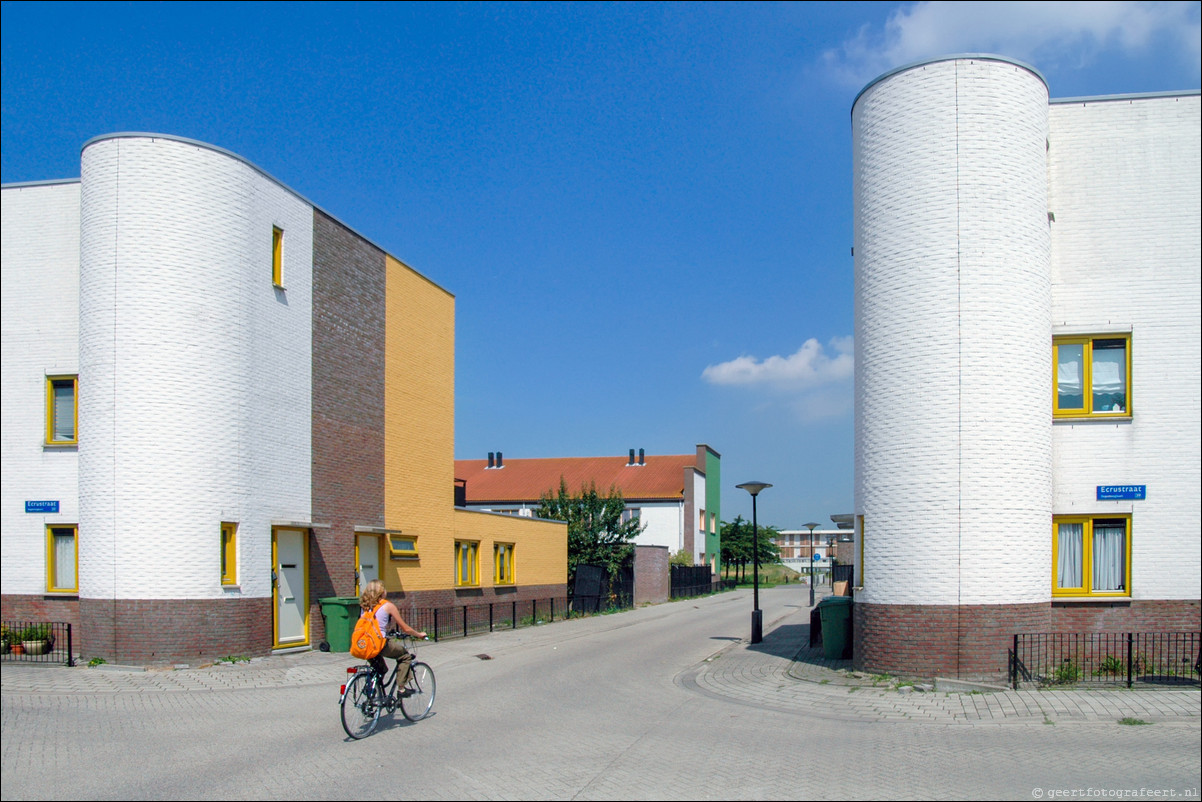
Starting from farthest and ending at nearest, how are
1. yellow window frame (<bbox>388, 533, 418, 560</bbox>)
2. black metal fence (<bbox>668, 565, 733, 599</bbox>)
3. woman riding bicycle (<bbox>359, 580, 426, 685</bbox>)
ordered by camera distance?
black metal fence (<bbox>668, 565, 733, 599</bbox>), yellow window frame (<bbox>388, 533, 418, 560</bbox>), woman riding bicycle (<bbox>359, 580, 426, 685</bbox>)

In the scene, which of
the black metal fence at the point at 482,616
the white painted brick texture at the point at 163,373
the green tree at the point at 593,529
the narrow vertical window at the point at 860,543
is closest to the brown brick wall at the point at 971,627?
the narrow vertical window at the point at 860,543

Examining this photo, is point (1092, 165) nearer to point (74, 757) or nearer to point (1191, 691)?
point (1191, 691)

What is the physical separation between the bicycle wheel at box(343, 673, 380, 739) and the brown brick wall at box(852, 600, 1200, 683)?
787cm

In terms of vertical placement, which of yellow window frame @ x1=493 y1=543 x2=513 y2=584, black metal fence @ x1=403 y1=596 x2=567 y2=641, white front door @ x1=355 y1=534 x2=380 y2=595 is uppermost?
white front door @ x1=355 y1=534 x2=380 y2=595

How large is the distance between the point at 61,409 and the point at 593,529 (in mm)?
24102

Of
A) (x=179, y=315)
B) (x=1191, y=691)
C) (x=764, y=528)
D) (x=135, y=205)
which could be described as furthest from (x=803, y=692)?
(x=764, y=528)

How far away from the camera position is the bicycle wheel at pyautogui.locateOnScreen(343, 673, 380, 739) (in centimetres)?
1102

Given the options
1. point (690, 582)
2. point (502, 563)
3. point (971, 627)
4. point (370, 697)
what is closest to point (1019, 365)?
point (971, 627)

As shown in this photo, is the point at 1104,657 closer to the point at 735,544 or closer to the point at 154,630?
the point at 154,630

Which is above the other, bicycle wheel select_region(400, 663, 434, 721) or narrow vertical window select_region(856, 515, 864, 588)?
narrow vertical window select_region(856, 515, 864, 588)

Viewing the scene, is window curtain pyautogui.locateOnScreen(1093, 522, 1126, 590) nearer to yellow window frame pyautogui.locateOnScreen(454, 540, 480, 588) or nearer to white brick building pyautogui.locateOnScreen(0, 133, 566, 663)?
white brick building pyautogui.locateOnScreen(0, 133, 566, 663)

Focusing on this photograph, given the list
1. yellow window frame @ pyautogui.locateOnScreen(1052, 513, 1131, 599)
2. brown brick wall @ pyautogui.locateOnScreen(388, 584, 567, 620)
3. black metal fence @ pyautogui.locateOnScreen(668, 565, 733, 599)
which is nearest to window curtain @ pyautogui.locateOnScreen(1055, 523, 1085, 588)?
yellow window frame @ pyautogui.locateOnScreen(1052, 513, 1131, 599)

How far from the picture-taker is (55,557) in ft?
64.0

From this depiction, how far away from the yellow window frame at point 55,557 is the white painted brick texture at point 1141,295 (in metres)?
17.0
